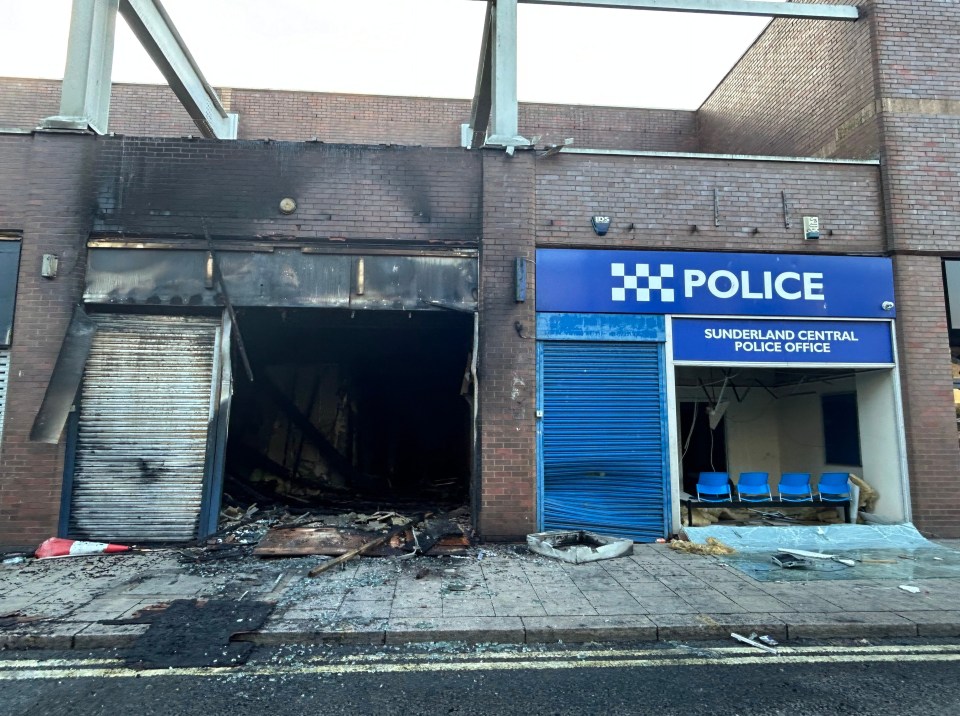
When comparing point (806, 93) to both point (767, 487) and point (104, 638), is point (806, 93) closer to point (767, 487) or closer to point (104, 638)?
point (767, 487)

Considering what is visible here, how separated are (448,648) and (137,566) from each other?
14.1ft

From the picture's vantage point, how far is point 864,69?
9000mm

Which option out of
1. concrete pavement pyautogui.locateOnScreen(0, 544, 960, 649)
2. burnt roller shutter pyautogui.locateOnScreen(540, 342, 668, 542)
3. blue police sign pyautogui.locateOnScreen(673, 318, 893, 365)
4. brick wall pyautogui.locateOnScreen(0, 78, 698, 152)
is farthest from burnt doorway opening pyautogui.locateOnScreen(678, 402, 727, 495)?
brick wall pyautogui.locateOnScreen(0, 78, 698, 152)

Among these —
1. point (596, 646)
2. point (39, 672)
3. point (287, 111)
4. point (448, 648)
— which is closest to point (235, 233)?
point (39, 672)

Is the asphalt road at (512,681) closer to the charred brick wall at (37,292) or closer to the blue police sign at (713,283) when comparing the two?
the charred brick wall at (37,292)

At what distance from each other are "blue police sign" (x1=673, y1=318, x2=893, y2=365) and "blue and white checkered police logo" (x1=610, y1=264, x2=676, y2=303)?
474 millimetres

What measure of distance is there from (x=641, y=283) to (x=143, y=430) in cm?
728

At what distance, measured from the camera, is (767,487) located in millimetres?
9133

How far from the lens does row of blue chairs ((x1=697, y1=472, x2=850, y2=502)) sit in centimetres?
902

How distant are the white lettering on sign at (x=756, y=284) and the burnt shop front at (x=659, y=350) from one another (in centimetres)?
1

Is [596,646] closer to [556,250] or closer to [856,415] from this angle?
[556,250]

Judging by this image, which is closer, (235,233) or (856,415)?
(235,233)

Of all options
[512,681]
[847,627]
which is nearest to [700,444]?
[847,627]

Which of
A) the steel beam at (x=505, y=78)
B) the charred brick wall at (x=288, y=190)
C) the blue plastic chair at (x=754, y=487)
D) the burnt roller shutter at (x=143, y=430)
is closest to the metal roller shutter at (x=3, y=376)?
the burnt roller shutter at (x=143, y=430)
